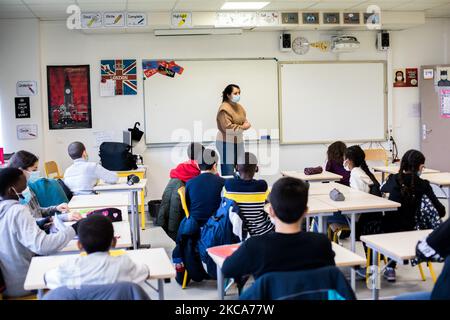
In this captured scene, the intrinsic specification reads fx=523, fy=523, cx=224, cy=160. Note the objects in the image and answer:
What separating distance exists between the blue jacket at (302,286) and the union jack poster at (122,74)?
20.7ft

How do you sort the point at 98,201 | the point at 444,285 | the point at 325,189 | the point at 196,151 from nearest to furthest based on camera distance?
the point at 444,285
the point at 98,201
the point at 196,151
the point at 325,189

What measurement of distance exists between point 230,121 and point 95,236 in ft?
16.1

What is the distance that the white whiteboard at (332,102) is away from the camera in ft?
27.3

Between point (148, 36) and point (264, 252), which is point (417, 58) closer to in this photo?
point (148, 36)

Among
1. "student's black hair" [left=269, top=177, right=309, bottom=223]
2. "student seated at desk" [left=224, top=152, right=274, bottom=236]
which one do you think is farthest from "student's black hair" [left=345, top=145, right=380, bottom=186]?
"student's black hair" [left=269, top=177, right=309, bottom=223]

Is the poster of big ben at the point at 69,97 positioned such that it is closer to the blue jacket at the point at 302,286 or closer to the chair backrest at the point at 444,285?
the blue jacket at the point at 302,286

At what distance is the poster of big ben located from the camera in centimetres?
770

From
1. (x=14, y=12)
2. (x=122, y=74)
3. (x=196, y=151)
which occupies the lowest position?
(x=196, y=151)

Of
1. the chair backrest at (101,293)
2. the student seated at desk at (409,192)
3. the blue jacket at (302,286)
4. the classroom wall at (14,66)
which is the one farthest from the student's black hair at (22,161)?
the classroom wall at (14,66)

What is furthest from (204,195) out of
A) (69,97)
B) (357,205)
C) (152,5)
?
(69,97)

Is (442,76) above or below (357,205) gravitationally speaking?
above

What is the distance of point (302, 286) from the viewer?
194cm

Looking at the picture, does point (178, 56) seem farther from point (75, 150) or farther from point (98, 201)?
point (98, 201)

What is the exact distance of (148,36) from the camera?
788 cm
